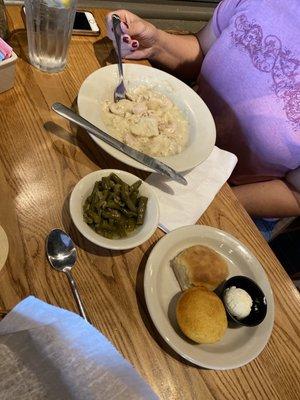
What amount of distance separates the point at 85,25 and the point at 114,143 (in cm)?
59

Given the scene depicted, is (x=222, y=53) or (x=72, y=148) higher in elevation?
(x=222, y=53)

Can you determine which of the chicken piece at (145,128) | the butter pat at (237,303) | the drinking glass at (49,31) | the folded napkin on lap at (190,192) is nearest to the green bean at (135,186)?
the folded napkin on lap at (190,192)

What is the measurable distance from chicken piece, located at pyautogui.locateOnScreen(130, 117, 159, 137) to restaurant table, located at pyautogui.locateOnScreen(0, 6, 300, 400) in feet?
0.39

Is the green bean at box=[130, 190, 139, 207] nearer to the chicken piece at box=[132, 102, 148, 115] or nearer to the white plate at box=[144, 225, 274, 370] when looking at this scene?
the white plate at box=[144, 225, 274, 370]

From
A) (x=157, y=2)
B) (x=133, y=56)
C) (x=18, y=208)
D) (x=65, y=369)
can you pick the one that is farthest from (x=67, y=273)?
(x=157, y=2)

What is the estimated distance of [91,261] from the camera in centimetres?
93

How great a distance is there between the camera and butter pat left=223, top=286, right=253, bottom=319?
90 centimetres

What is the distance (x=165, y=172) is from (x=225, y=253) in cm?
27

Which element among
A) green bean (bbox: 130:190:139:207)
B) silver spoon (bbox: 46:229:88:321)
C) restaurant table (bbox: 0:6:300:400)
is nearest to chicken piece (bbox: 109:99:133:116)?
restaurant table (bbox: 0:6:300:400)

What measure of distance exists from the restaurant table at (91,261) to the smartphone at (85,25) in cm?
26

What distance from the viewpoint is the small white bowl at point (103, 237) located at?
2.87 feet

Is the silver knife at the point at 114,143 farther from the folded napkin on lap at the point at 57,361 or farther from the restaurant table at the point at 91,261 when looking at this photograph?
the folded napkin on lap at the point at 57,361

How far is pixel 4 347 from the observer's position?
551 mm

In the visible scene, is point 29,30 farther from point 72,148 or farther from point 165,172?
point 165,172
